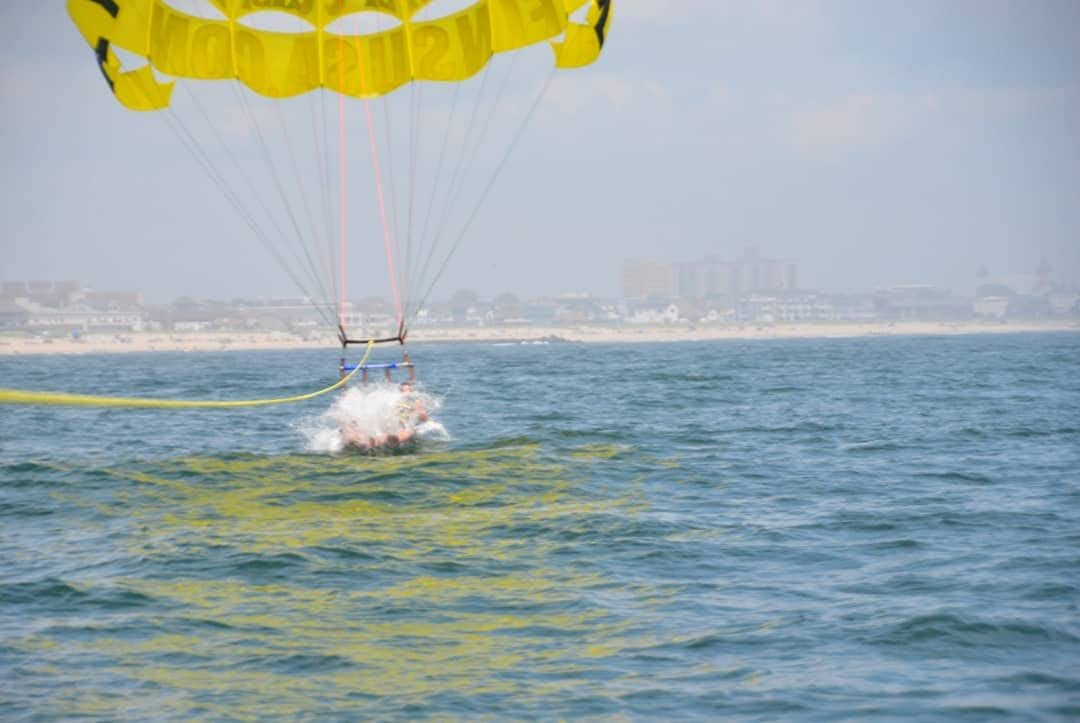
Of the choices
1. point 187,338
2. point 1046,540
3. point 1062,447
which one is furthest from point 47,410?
point 187,338

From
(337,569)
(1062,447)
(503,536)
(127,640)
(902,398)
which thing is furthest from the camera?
(902,398)

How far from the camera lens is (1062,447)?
2330 cm

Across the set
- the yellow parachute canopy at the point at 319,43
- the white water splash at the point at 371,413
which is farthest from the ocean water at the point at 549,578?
the yellow parachute canopy at the point at 319,43

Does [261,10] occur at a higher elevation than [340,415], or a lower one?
higher

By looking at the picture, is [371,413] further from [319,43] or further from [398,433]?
[319,43]

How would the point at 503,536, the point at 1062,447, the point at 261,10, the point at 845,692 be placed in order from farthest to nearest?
the point at 1062,447, the point at 261,10, the point at 503,536, the point at 845,692

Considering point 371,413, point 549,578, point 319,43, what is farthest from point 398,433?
point 549,578

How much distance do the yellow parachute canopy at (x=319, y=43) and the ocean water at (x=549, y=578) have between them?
262 inches

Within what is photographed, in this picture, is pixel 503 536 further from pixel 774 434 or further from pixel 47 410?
pixel 47 410

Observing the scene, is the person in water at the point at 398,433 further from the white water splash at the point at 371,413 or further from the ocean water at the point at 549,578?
the ocean water at the point at 549,578

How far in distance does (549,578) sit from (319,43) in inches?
427

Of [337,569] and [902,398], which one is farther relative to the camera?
[902,398]

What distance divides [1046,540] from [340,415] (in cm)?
1337

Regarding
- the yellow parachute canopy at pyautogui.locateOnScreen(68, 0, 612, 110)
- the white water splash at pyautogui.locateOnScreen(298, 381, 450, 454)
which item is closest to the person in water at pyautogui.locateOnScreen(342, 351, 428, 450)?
the white water splash at pyautogui.locateOnScreen(298, 381, 450, 454)
